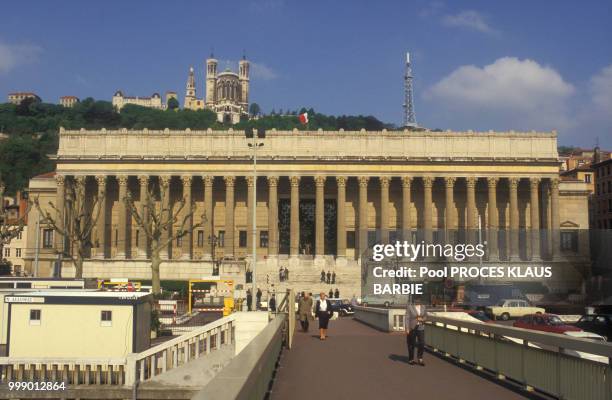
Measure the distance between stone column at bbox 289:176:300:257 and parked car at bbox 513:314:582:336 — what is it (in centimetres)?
4791

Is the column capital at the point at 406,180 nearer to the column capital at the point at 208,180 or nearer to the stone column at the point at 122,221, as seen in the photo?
the column capital at the point at 208,180

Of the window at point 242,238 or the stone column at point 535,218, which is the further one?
the window at point 242,238

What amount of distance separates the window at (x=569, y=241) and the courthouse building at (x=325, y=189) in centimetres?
16

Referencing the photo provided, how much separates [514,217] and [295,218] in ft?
89.2

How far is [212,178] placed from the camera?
85250 millimetres

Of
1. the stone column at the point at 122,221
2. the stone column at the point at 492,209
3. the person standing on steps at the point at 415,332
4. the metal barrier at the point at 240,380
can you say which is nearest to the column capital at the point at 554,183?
the stone column at the point at 492,209

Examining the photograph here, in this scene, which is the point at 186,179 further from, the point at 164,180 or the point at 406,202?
Result: the point at 406,202

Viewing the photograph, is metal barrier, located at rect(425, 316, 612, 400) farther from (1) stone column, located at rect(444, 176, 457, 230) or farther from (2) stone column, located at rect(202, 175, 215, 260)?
(2) stone column, located at rect(202, 175, 215, 260)

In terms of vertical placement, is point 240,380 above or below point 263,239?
below

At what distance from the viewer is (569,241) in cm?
8381

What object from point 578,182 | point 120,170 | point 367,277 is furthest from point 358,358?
point 578,182

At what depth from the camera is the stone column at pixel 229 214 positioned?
278 ft

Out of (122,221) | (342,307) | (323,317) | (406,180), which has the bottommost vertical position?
(342,307)

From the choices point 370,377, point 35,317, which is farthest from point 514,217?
point 370,377
